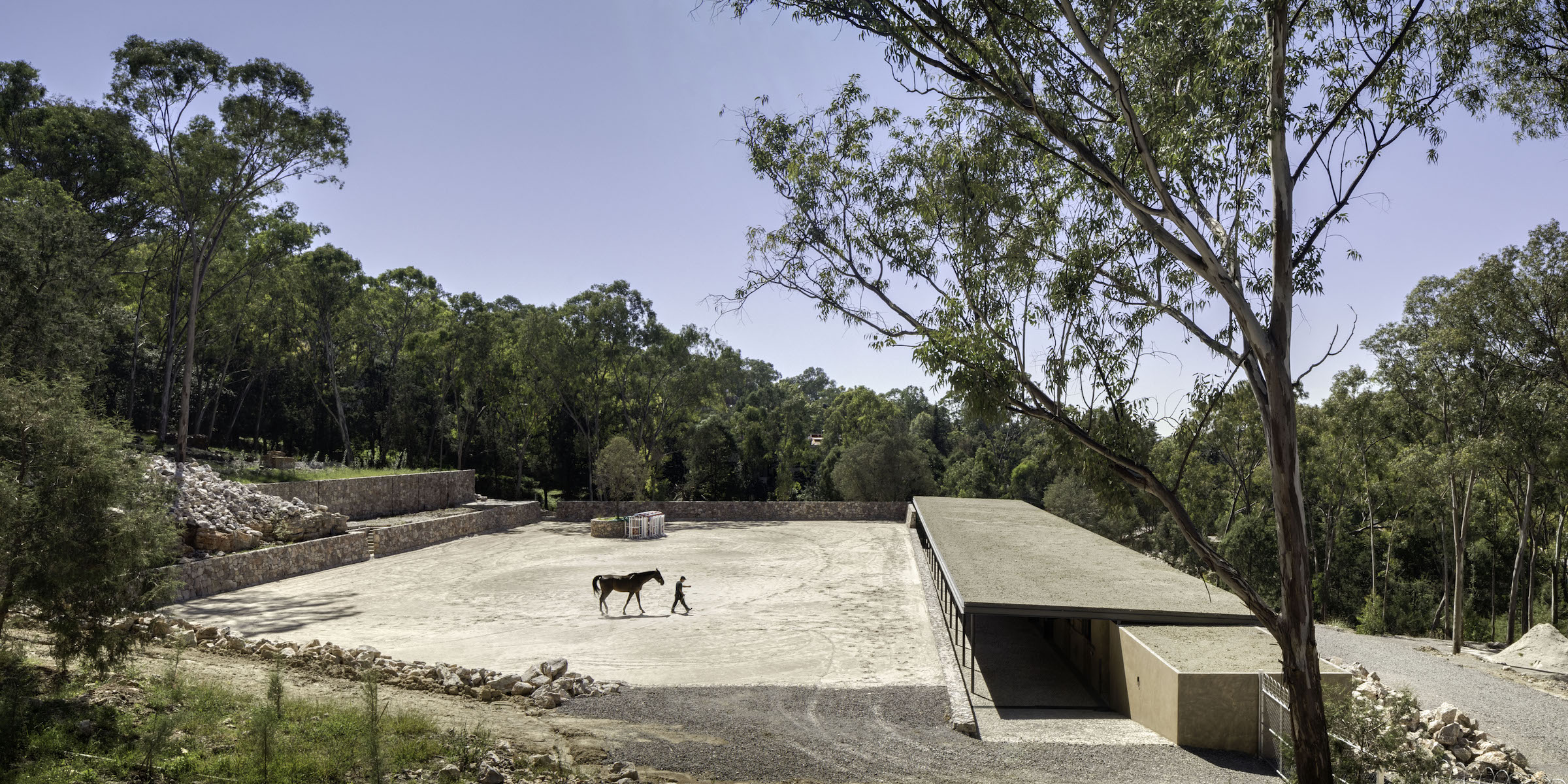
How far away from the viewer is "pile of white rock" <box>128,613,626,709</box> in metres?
11.2

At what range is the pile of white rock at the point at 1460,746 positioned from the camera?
29.2 ft

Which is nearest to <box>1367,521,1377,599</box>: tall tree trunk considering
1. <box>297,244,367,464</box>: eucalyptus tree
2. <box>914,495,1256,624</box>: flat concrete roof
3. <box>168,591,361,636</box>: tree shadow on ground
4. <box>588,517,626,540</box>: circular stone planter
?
<box>914,495,1256,624</box>: flat concrete roof

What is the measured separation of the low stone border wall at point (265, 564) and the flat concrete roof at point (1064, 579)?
15193 millimetres

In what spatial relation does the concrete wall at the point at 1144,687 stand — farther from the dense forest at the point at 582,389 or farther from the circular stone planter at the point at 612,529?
the circular stone planter at the point at 612,529

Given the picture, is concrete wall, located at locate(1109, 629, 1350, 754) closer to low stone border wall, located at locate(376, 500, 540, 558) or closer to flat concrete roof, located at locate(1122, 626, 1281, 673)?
flat concrete roof, located at locate(1122, 626, 1281, 673)

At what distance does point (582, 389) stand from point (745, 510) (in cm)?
1156

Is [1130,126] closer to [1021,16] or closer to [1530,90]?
[1021,16]

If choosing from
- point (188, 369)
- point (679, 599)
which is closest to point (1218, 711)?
point (679, 599)

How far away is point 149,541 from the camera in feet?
26.0

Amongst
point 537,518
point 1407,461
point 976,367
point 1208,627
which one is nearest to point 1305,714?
point 976,367

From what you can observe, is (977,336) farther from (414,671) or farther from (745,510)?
(745,510)

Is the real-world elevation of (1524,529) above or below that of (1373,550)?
above

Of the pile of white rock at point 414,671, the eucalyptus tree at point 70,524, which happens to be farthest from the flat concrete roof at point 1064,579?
the eucalyptus tree at point 70,524

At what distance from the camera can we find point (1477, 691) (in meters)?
13.7
